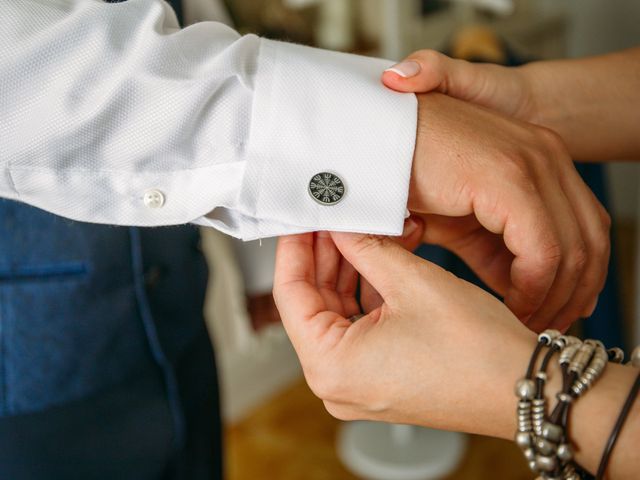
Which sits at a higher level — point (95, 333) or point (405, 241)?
point (405, 241)

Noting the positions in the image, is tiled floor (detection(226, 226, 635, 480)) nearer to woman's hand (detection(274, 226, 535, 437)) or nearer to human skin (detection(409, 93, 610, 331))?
human skin (detection(409, 93, 610, 331))

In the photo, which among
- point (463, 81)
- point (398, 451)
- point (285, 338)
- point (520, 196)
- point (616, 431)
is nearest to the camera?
point (616, 431)

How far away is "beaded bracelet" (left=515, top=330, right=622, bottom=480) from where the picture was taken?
0.49 m

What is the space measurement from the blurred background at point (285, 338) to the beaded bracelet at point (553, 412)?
93 centimetres

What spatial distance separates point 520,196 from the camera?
1.99 feet

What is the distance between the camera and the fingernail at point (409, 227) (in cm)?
73

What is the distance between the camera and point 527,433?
502 mm

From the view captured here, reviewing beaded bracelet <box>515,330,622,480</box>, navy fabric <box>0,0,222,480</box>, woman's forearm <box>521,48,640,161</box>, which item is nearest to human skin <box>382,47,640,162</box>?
woman's forearm <box>521,48,640,161</box>

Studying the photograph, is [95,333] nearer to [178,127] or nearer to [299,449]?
[178,127]

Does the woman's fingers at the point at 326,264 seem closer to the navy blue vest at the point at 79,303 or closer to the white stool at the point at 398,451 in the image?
the navy blue vest at the point at 79,303

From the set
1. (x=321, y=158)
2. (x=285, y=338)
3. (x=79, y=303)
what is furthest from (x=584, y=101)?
(x=285, y=338)

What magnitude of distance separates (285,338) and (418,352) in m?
1.96

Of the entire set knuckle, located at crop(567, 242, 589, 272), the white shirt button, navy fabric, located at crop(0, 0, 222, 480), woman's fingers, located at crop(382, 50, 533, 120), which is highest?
woman's fingers, located at crop(382, 50, 533, 120)

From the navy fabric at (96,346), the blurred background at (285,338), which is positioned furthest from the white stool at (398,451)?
the navy fabric at (96,346)
